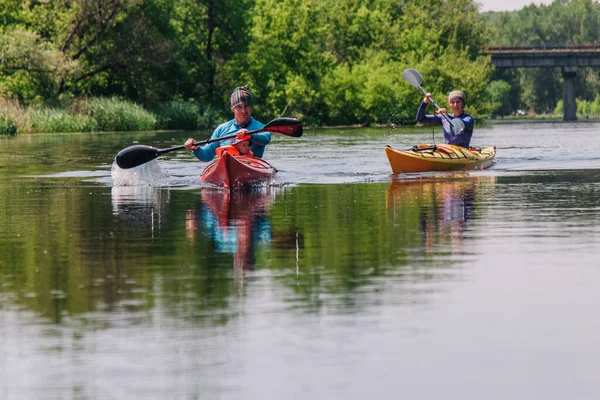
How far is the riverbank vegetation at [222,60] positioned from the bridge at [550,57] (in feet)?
30.7

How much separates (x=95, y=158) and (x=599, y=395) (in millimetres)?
26087

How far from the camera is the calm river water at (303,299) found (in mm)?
5879

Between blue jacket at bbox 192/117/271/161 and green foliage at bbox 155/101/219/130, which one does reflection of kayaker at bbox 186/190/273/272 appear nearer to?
blue jacket at bbox 192/117/271/161

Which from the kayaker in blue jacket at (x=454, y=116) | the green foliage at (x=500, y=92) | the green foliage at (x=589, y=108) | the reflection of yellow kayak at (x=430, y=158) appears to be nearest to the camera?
the reflection of yellow kayak at (x=430, y=158)

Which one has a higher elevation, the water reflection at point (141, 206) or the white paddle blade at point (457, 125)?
the white paddle blade at point (457, 125)

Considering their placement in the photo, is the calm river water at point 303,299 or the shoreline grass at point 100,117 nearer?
the calm river water at point 303,299

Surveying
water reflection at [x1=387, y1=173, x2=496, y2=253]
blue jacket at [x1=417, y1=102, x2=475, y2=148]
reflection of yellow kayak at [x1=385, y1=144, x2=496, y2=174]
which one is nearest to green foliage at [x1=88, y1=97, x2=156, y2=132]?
blue jacket at [x1=417, y1=102, x2=475, y2=148]

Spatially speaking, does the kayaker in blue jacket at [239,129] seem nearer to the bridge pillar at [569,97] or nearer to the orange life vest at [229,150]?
the orange life vest at [229,150]

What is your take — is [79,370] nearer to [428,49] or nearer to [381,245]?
[381,245]

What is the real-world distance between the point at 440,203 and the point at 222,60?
212ft

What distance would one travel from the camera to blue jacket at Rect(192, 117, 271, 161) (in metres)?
18.8

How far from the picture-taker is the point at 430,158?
21875mm

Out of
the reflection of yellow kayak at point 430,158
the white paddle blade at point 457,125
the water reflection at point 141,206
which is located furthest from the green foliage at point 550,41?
the water reflection at point 141,206

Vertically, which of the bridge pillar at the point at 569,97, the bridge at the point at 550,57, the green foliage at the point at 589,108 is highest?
the bridge at the point at 550,57
